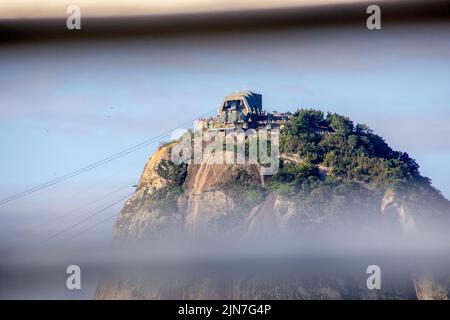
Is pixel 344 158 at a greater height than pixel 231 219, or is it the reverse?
pixel 344 158

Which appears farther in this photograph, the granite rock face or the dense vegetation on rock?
the dense vegetation on rock

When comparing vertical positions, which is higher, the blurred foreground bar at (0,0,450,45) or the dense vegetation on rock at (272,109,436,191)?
the blurred foreground bar at (0,0,450,45)

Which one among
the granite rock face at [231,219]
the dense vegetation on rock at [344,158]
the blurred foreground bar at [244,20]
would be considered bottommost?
the granite rock face at [231,219]

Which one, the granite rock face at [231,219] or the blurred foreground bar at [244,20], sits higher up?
the blurred foreground bar at [244,20]

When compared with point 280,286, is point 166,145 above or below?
above

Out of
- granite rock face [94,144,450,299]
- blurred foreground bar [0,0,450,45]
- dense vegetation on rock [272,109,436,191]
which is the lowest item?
granite rock face [94,144,450,299]

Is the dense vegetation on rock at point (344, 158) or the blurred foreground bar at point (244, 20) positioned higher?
the blurred foreground bar at point (244, 20)

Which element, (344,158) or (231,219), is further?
(344,158)

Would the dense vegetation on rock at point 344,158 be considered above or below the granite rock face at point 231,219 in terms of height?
above

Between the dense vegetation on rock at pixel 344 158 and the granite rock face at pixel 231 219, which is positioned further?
the dense vegetation on rock at pixel 344 158
